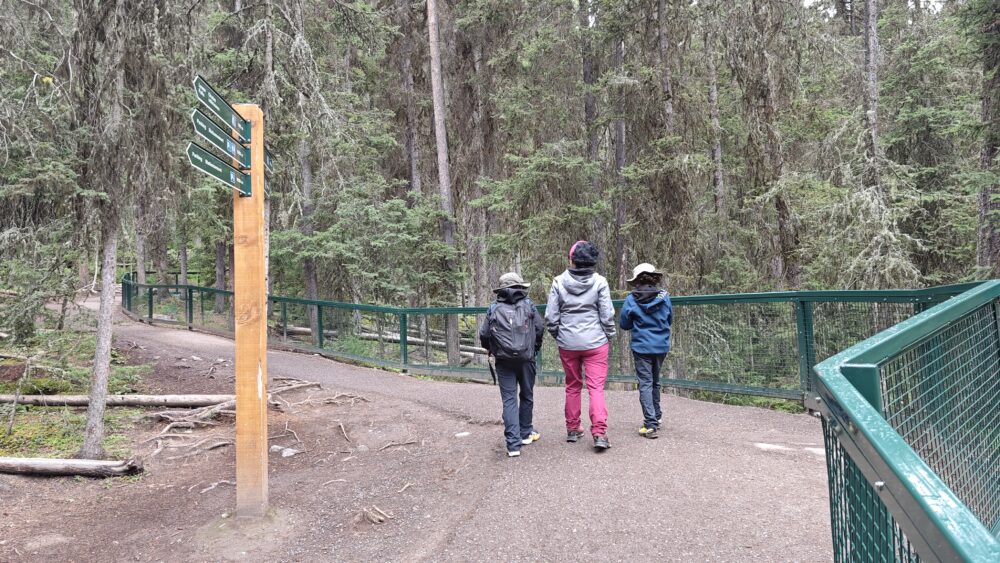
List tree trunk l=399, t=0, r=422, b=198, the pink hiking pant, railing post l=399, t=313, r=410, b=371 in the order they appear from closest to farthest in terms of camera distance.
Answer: the pink hiking pant, railing post l=399, t=313, r=410, b=371, tree trunk l=399, t=0, r=422, b=198

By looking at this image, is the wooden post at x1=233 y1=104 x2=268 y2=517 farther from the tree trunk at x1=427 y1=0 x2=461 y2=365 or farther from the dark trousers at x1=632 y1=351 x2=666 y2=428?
the tree trunk at x1=427 y1=0 x2=461 y2=365

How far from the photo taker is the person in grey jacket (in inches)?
237

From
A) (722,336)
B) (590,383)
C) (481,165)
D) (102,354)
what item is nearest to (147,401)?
(102,354)

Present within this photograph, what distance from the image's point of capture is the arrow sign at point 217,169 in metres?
4.47

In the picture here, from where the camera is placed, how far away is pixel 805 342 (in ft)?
23.7

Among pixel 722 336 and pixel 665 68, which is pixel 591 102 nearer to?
pixel 665 68

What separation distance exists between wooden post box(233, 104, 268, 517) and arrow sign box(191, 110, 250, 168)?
16 cm

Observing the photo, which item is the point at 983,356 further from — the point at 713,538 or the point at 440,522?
the point at 440,522

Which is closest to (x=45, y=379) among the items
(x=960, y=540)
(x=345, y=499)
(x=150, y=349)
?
(x=150, y=349)

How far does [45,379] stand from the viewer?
989cm

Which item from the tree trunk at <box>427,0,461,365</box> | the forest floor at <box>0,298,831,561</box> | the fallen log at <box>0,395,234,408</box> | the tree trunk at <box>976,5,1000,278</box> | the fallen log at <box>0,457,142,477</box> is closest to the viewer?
the forest floor at <box>0,298,831,561</box>

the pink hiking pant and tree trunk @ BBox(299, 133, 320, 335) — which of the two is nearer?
the pink hiking pant

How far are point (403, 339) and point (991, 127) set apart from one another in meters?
11.1

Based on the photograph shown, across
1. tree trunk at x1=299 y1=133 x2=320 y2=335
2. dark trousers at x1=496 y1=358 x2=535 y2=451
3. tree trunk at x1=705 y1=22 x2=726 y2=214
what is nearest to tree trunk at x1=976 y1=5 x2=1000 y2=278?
tree trunk at x1=705 y1=22 x2=726 y2=214
